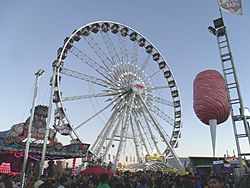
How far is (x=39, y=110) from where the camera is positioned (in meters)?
26.4

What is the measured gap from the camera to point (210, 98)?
68.7ft

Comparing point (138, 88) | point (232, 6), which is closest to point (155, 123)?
point (138, 88)

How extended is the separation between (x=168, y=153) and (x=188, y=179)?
65.6ft

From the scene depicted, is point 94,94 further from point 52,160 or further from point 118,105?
point 52,160

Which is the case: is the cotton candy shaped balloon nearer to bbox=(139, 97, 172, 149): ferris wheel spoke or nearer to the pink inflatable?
the pink inflatable

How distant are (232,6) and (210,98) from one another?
928 centimetres

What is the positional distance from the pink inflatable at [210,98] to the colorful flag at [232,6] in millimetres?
8683

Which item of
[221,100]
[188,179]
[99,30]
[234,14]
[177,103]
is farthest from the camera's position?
[177,103]

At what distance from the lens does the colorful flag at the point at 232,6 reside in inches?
513

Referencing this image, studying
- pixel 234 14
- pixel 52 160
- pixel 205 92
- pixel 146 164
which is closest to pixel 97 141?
pixel 146 164

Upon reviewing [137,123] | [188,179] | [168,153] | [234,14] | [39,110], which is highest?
[234,14]

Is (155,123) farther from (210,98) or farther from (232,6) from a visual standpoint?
(232,6)

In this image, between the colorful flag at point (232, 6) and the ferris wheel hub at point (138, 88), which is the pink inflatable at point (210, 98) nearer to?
the ferris wheel hub at point (138, 88)

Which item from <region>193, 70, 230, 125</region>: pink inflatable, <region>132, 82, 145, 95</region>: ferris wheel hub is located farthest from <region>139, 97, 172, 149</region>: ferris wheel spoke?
<region>193, 70, 230, 125</region>: pink inflatable
